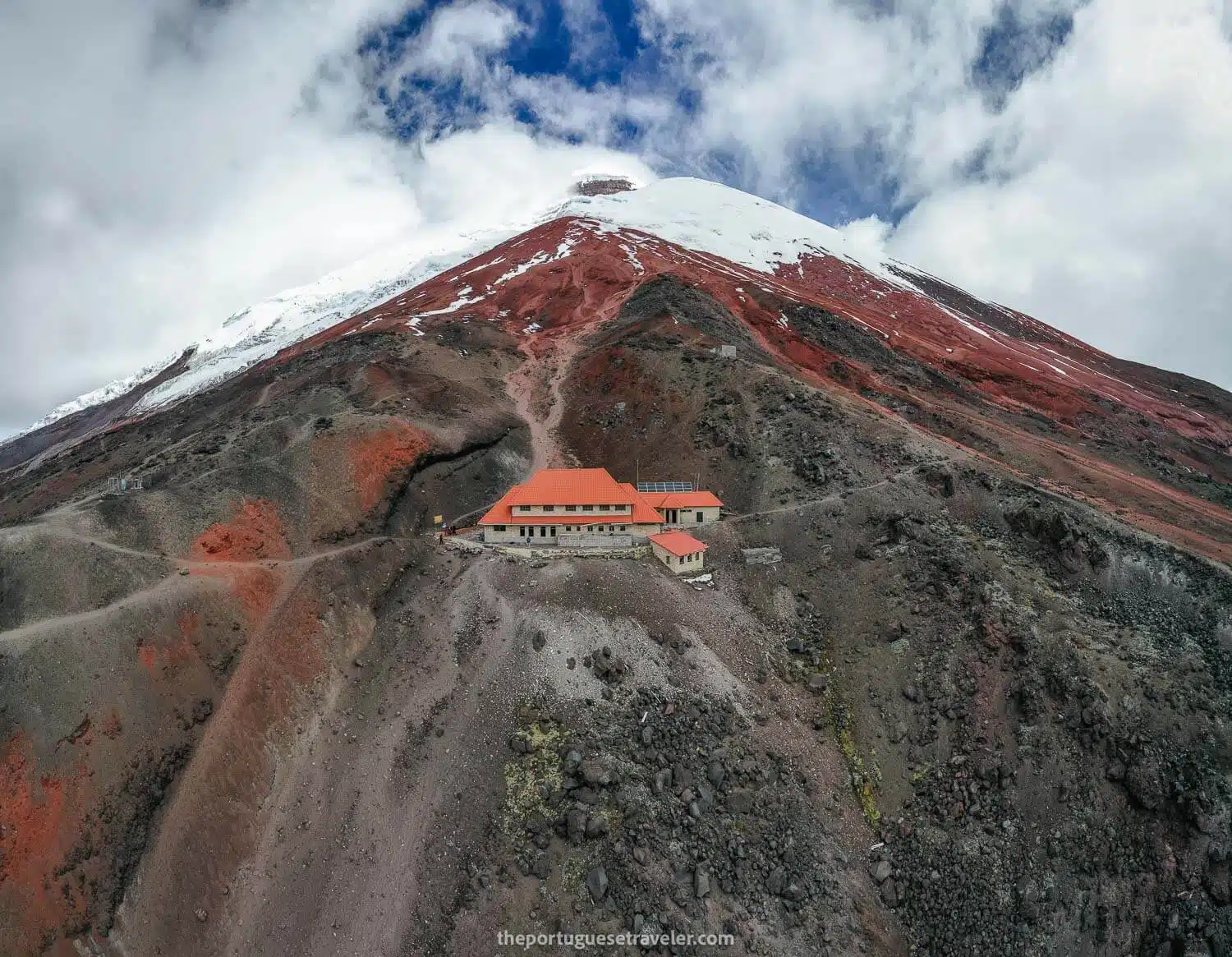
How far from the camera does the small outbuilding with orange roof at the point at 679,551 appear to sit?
40.8m

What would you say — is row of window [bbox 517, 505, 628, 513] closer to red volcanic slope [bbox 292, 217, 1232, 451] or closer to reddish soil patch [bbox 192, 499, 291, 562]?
reddish soil patch [bbox 192, 499, 291, 562]

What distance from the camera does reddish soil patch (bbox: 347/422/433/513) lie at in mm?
47406

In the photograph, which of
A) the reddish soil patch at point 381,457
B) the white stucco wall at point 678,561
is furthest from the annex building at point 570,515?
the reddish soil patch at point 381,457

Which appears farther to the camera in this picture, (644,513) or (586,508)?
(644,513)

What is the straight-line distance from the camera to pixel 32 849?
25297 millimetres

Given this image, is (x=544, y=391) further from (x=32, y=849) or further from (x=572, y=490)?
(x=32, y=849)

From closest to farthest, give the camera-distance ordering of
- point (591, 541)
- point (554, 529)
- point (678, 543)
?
point (678, 543), point (591, 541), point (554, 529)

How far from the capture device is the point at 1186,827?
24453 millimetres

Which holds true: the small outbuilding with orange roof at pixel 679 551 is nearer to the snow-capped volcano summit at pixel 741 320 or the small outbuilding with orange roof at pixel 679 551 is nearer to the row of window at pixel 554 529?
the row of window at pixel 554 529

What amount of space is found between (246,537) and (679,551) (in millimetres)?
29920

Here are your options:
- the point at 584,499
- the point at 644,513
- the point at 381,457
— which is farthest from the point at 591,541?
the point at 381,457

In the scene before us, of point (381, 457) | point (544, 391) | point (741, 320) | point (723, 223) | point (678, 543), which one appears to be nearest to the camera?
point (678, 543)

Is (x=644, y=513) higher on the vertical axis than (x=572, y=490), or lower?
lower

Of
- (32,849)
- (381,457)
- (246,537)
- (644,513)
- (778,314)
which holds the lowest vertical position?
(778,314)
